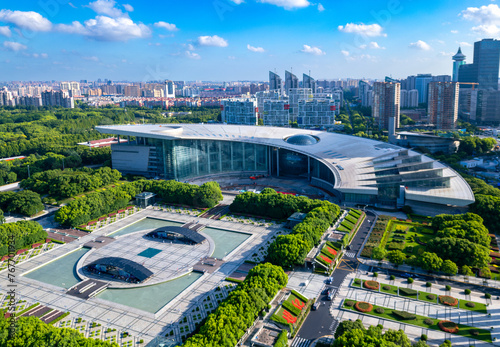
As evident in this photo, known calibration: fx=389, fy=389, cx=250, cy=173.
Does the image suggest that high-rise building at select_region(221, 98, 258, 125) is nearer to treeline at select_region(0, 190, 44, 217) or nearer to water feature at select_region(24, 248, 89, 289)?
treeline at select_region(0, 190, 44, 217)

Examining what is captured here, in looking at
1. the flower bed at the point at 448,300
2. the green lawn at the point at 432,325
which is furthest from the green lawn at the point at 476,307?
the green lawn at the point at 432,325

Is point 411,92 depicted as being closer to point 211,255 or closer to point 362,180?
point 362,180

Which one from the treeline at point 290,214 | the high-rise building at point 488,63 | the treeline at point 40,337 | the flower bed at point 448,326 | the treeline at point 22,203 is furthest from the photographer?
the high-rise building at point 488,63

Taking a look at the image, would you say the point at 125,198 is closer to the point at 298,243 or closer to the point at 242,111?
the point at 298,243

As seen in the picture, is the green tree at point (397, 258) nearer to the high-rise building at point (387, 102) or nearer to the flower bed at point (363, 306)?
the flower bed at point (363, 306)

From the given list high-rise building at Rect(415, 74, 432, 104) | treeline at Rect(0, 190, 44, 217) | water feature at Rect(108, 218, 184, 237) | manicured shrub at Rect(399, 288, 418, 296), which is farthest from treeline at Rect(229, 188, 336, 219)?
high-rise building at Rect(415, 74, 432, 104)
